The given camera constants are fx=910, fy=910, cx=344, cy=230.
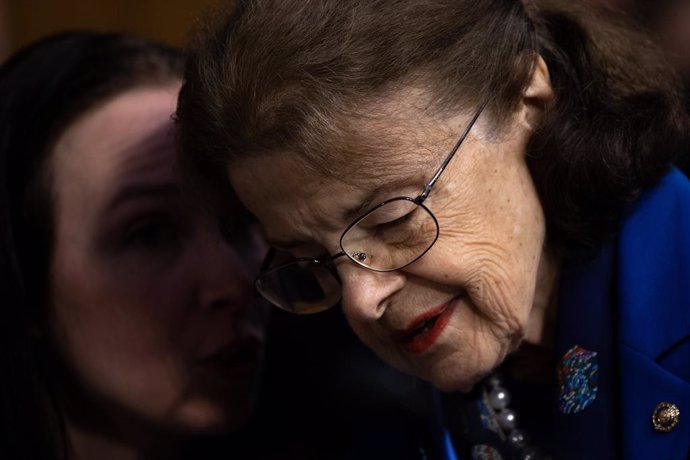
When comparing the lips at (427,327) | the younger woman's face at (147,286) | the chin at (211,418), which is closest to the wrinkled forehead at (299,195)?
the lips at (427,327)

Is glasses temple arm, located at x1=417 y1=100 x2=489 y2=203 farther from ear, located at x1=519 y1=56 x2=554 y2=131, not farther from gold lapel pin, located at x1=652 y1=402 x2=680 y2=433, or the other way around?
gold lapel pin, located at x1=652 y1=402 x2=680 y2=433

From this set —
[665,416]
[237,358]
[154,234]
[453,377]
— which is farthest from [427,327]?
[154,234]

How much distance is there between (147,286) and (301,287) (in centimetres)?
42

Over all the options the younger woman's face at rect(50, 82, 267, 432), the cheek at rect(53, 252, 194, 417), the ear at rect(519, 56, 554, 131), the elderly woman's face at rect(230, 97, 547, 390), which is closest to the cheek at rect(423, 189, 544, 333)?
the elderly woman's face at rect(230, 97, 547, 390)

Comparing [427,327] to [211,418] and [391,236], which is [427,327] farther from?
[211,418]

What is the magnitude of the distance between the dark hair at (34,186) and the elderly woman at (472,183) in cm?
51

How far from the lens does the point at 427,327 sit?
1279 millimetres

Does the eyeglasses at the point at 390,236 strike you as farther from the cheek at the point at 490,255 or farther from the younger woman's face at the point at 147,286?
the younger woman's face at the point at 147,286

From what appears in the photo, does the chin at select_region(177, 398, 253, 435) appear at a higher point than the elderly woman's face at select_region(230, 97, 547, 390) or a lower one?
lower

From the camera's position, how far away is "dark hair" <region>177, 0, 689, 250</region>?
1.17 m

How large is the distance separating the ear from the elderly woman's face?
0.05 ft

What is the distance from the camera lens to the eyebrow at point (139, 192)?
171 centimetres

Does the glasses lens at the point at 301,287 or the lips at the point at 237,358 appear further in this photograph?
the lips at the point at 237,358

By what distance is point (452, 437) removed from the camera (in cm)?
152
